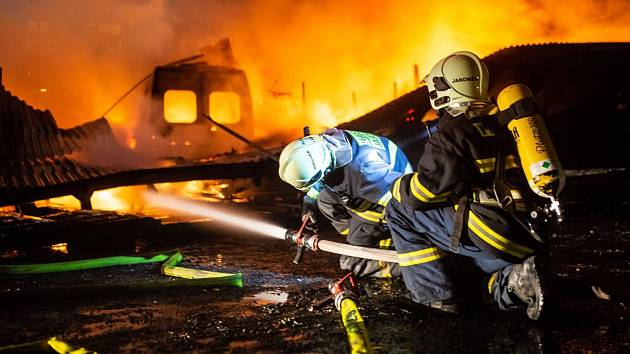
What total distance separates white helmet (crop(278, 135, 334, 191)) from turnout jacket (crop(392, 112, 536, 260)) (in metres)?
0.90

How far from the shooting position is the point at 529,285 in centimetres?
290

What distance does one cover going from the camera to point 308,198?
441 centimetres

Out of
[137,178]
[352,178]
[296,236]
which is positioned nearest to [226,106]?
[137,178]

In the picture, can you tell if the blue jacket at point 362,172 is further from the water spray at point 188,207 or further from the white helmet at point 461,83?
the water spray at point 188,207

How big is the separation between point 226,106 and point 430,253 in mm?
9014

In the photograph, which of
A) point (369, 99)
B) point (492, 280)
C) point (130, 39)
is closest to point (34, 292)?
point (492, 280)

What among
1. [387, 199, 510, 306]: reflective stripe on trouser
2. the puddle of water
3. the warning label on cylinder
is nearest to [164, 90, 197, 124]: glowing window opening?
the puddle of water

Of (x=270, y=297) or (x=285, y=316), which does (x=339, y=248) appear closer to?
(x=270, y=297)

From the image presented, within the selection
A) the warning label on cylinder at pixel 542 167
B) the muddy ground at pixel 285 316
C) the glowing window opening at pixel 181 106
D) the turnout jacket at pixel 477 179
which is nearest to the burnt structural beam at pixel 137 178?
the muddy ground at pixel 285 316

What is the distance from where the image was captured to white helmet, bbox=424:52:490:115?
315 centimetres

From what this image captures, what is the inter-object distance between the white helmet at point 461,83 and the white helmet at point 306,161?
2.88 feet

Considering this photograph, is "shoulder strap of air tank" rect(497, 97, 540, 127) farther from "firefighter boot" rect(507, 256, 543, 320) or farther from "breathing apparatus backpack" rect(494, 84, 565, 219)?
"firefighter boot" rect(507, 256, 543, 320)

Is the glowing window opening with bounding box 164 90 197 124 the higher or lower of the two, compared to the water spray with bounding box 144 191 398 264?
higher

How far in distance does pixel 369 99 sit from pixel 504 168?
1956 cm
